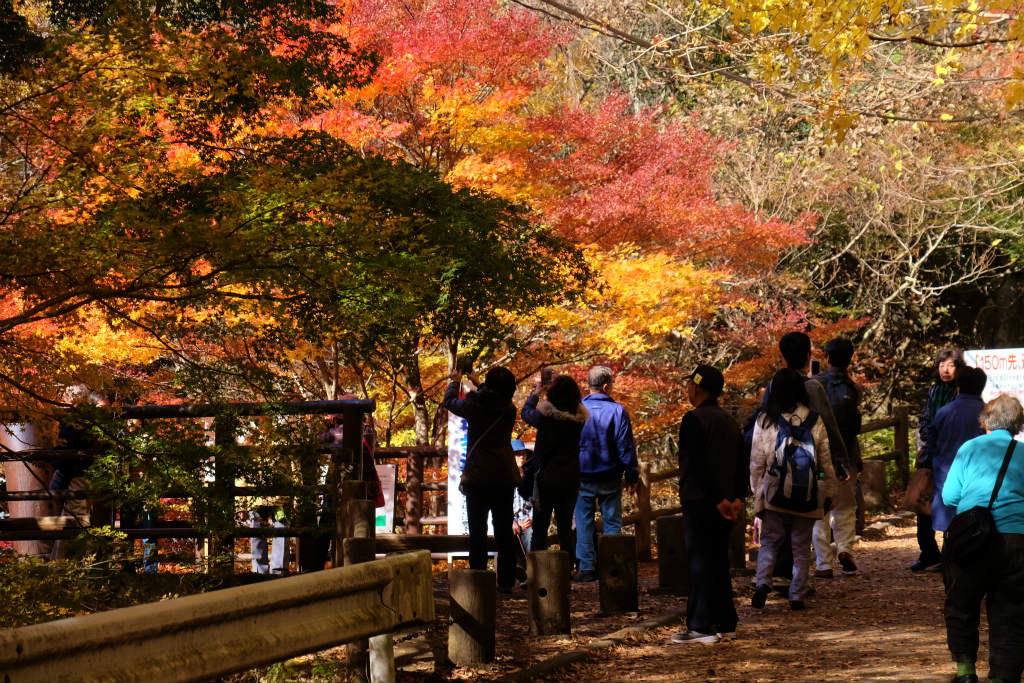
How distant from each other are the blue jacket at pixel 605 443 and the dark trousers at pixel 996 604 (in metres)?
3.83

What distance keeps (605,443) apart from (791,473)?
1.94 m

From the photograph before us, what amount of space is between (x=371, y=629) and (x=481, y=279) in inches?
248

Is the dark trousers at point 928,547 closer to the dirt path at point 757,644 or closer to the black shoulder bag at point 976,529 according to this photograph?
the dirt path at point 757,644

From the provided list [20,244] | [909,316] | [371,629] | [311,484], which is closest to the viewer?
[371,629]

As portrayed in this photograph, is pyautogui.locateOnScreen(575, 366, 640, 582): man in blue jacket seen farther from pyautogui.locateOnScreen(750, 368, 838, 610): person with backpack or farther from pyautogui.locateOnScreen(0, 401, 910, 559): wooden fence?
pyautogui.locateOnScreen(750, 368, 838, 610): person with backpack

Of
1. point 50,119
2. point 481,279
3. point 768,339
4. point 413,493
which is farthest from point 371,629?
point 768,339

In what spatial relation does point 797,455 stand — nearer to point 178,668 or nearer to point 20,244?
point 20,244

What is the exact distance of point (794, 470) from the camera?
23.8 ft

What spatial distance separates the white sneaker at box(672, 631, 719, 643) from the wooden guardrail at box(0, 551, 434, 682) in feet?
12.7

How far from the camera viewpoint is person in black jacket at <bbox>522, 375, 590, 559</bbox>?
8.39 metres

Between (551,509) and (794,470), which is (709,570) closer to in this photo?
(794,470)

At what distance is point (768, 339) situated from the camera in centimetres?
1802

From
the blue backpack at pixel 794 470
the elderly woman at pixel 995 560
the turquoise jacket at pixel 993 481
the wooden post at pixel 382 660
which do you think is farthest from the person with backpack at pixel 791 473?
the wooden post at pixel 382 660

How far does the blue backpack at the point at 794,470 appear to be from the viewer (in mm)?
7246
